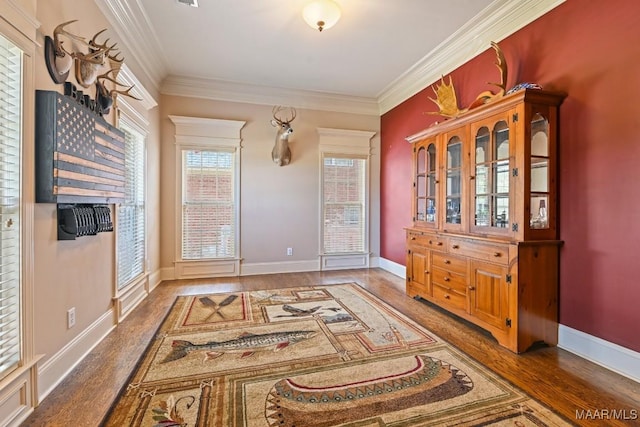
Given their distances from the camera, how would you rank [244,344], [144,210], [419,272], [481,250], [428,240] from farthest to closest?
[144,210] → [419,272] → [428,240] → [481,250] → [244,344]

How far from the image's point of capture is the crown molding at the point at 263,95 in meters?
4.94

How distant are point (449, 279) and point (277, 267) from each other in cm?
305

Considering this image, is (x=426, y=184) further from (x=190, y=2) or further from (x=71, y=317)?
(x=71, y=317)

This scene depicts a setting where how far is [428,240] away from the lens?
147 inches

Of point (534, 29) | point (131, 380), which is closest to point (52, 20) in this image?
point (131, 380)

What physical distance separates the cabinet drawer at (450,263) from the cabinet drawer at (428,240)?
101 mm

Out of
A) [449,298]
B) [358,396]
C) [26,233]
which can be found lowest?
[358,396]

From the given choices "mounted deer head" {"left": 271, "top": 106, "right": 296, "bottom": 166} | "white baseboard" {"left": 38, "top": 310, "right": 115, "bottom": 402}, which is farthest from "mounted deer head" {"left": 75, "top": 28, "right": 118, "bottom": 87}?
"mounted deer head" {"left": 271, "top": 106, "right": 296, "bottom": 166}

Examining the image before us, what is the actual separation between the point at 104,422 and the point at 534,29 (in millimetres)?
4562

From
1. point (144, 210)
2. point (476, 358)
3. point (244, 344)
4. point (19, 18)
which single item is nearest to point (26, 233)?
point (19, 18)

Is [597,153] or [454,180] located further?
[454,180]

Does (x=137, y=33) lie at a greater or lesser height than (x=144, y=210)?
greater

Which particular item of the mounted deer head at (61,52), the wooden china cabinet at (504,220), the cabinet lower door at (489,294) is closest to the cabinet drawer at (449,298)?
the wooden china cabinet at (504,220)

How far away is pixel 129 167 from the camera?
365cm
